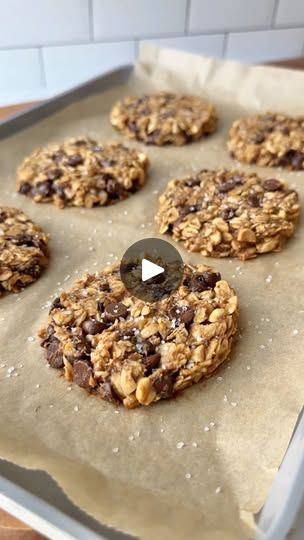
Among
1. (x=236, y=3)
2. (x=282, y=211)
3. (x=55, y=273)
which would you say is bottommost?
(x=55, y=273)

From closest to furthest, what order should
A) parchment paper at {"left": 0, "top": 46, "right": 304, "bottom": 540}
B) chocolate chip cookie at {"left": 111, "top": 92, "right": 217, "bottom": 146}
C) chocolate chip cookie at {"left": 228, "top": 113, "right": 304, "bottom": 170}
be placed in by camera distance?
parchment paper at {"left": 0, "top": 46, "right": 304, "bottom": 540} → chocolate chip cookie at {"left": 228, "top": 113, "right": 304, "bottom": 170} → chocolate chip cookie at {"left": 111, "top": 92, "right": 217, "bottom": 146}

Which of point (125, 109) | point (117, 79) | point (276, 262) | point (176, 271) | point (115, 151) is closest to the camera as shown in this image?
point (176, 271)

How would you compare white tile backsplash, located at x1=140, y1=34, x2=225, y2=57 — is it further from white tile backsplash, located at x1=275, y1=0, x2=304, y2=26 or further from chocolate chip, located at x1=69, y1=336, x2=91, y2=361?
chocolate chip, located at x1=69, y1=336, x2=91, y2=361

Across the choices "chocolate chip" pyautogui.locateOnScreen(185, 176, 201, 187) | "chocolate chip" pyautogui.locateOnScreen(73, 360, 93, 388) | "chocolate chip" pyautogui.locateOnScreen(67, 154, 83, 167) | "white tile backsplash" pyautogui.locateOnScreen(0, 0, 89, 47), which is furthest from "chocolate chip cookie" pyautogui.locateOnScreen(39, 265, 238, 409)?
"white tile backsplash" pyautogui.locateOnScreen(0, 0, 89, 47)

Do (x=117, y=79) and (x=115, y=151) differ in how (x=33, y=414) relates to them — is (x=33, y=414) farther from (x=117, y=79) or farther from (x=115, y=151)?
(x=117, y=79)

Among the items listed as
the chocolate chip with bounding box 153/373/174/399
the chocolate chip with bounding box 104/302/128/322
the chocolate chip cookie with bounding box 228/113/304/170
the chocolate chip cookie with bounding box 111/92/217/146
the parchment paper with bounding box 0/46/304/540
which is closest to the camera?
the parchment paper with bounding box 0/46/304/540

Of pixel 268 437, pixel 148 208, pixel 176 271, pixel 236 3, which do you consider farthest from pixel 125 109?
pixel 268 437
